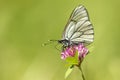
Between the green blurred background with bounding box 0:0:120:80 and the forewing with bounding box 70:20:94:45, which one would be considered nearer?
the forewing with bounding box 70:20:94:45

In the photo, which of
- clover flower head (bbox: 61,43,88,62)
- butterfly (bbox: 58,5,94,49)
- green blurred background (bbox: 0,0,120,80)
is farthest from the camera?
green blurred background (bbox: 0,0,120,80)

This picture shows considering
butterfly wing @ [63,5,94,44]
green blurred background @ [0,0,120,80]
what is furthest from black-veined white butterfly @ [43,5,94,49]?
green blurred background @ [0,0,120,80]

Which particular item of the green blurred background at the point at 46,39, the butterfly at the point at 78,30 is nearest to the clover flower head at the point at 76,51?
the butterfly at the point at 78,30

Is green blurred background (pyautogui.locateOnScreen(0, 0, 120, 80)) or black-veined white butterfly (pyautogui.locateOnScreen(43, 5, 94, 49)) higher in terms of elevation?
black-veined white butterfly (pyautogui.locateOnScreen(43, 5, 94, 49))

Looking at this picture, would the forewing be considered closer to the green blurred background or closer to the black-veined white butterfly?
the black-veined white butterfly

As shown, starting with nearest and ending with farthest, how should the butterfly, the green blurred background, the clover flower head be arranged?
the clover flower head, the butterfly, the green blurred background

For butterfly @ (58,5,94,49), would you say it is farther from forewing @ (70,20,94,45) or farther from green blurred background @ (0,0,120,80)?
green blurred background @ (0,0,120,80)

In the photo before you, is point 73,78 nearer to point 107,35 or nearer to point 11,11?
point 107,35
